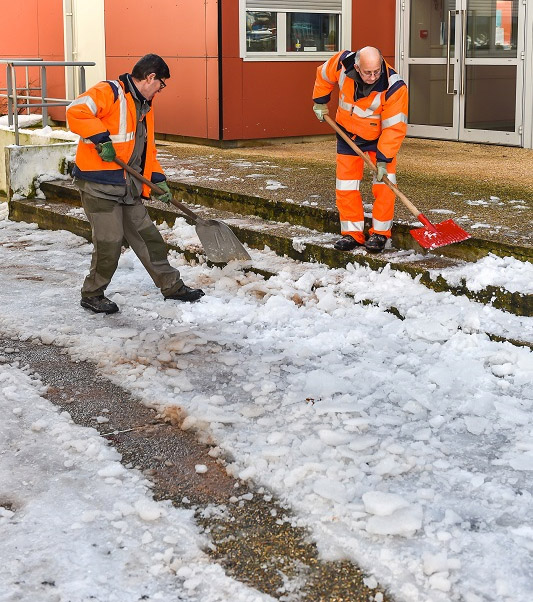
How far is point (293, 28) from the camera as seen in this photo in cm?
1240

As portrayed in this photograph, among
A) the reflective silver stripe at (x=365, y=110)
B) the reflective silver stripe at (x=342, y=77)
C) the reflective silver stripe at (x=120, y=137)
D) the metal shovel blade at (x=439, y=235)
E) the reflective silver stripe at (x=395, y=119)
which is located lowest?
the metal shovel blade at (x=439, y=235)

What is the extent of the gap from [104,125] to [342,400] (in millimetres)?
2515

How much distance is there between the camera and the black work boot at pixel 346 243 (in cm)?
690

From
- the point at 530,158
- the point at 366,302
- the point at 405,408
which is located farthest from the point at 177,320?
the point at 530,158

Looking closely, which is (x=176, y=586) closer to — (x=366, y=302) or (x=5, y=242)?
(x=366, y=302)

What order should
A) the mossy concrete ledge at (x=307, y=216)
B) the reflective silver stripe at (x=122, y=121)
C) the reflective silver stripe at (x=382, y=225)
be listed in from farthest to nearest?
the reflective silver stripe at (x=382, y=225) → the mossy concrete ledge at (x=307, y=216) → the reflective silver stripe at (x=122, y=121)

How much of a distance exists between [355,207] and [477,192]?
1.78 meters

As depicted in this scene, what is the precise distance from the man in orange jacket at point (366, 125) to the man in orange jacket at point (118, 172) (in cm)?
123

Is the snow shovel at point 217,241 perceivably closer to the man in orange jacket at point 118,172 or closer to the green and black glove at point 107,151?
the man in orange jacket at point 118,172

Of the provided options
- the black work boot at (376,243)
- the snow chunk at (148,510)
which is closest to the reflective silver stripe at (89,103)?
the black work boot at (376,243)

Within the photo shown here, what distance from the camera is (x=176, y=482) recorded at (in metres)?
4.02

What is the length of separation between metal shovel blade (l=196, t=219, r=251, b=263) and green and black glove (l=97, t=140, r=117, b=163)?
111 centimetres

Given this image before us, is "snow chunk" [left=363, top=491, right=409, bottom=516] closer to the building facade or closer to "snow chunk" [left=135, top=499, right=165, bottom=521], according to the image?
"snow chunk" [left=135, top=499, right=165, bottom=521]

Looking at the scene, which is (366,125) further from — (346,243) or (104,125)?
(104,125)
